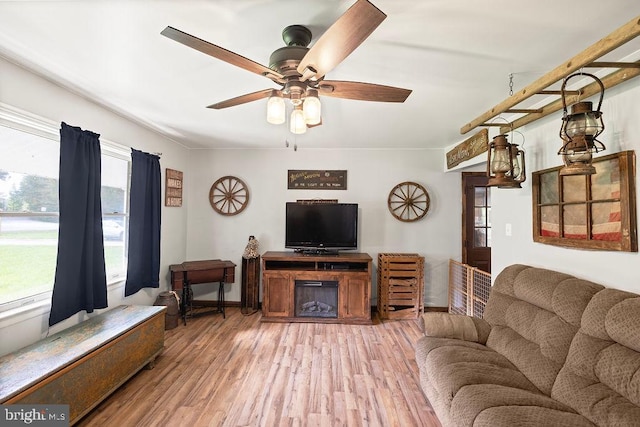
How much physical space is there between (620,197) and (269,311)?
3566 mm

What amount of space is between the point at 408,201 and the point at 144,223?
3490 mm

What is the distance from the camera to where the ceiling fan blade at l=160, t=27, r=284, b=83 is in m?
1.16

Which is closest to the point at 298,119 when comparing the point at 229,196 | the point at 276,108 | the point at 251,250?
the point at 276,108

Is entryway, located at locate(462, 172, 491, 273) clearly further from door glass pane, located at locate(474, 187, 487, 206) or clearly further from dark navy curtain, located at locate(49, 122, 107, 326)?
dark navy curtain, located at locate(49, 122, 107, 326)

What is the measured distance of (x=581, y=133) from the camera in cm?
157

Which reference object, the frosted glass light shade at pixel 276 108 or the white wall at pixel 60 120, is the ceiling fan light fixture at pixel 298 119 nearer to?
the frosted glass light shade at pixel 276 108

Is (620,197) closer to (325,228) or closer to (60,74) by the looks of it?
(325,228)

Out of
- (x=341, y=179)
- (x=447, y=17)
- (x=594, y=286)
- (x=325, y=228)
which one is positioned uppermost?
(x=447, y=17)

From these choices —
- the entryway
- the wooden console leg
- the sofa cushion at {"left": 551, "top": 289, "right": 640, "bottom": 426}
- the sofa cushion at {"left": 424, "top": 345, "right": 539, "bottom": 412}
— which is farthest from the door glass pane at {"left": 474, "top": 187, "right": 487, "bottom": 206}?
the wooden console leg

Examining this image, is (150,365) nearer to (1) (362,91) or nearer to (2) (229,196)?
(2) (229,196)

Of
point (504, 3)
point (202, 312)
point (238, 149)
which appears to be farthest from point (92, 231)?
point (504, 3)

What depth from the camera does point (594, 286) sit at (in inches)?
71.2

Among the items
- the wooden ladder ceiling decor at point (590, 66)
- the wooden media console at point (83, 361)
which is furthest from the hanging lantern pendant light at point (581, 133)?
the wooden media console at point (83, 361)

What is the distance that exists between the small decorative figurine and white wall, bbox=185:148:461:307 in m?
0.22
